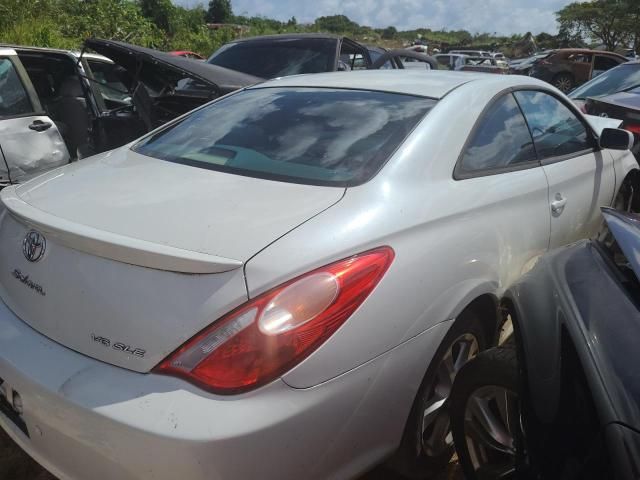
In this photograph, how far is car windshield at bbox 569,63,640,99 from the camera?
20.9 feet

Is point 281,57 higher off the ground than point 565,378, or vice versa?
point 281,57

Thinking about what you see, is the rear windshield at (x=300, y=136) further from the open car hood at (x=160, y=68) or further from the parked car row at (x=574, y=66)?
the parked car row at (x=574, y=66)

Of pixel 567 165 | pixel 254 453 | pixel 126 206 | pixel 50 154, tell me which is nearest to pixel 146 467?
pixel 254 453

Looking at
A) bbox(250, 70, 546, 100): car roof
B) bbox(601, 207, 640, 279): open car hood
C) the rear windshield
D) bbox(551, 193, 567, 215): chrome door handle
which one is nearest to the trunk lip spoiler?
the rear windshield

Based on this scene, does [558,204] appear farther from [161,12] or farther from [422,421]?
[161,12]

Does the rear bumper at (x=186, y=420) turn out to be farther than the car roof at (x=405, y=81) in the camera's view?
No

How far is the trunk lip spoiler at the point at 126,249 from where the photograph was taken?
153cm

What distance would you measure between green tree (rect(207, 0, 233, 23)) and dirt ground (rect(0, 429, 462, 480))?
52.2 meters

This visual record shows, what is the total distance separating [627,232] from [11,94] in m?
4.32

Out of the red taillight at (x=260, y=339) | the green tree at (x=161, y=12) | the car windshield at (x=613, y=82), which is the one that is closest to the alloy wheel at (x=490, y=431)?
the red taillight at (x=260, y=339)

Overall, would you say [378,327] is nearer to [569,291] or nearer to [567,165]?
[569,291]

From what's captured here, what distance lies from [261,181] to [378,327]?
72 cm

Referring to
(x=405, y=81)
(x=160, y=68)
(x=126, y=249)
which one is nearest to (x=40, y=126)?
(x=160, y=68)

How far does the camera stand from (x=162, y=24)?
1123 inches
